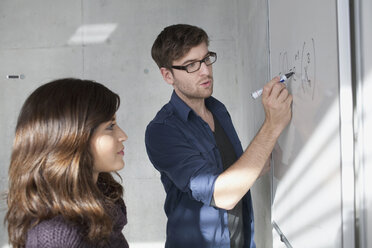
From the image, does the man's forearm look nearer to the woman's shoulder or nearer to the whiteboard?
the whiteboard

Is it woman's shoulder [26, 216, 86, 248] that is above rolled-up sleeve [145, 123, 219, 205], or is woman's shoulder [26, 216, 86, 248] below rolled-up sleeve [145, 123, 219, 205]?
below

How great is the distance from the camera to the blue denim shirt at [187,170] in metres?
1.36

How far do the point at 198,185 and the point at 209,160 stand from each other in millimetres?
209

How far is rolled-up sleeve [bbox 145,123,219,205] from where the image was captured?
1296 mm

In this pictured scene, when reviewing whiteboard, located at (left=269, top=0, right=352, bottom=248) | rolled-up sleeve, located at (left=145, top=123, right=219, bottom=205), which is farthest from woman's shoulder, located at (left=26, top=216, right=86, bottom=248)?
whiteboard, located at (left=269, top=0, right=352, bottom=248)

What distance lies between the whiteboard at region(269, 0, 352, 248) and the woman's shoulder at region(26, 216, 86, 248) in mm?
669

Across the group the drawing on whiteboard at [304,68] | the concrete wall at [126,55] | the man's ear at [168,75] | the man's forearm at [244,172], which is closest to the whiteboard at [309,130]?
the drawing on whiteboard at [304,68]

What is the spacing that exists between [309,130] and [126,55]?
277 cm

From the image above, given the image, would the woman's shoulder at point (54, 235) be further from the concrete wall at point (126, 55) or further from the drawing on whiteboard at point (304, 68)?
the concrete wall at point (126, 55)

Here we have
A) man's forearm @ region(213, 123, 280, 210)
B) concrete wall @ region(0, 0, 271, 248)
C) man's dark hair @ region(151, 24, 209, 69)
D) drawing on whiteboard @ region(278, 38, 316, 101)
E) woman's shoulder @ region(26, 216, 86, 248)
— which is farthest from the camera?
concrete wall @ region(0, 0, 271, 248)

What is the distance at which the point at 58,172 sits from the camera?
0.97m

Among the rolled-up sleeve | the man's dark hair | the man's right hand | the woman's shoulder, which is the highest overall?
the man's dark hair

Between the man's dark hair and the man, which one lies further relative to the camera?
the man's dark hair

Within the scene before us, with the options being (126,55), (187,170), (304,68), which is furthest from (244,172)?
(126,55)
